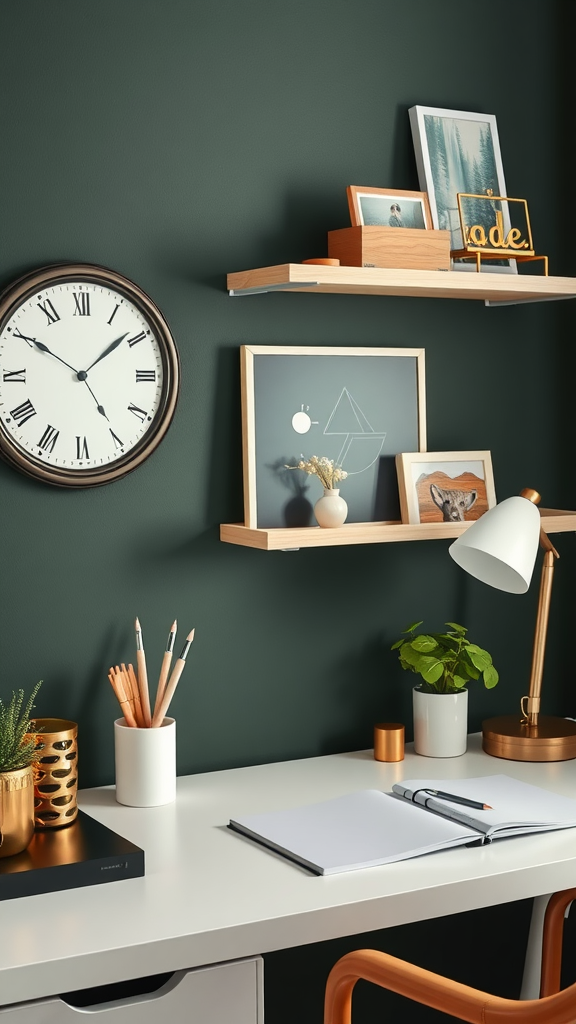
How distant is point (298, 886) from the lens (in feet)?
5.38

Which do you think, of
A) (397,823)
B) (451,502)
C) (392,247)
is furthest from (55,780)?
(392,247)

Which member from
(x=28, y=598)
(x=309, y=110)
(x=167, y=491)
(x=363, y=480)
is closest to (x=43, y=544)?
(x=28, y=598)

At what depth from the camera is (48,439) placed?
204 cm

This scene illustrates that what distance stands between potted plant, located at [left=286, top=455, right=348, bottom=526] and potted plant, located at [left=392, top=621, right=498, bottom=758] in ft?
1.05

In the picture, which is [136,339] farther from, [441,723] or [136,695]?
[441,723]

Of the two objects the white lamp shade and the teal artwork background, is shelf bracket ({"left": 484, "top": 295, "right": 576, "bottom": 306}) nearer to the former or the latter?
the teal artwork background

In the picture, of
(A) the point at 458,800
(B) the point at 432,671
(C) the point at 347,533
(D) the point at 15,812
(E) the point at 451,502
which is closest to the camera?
(D) the point at 15,812

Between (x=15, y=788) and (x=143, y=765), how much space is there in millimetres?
313

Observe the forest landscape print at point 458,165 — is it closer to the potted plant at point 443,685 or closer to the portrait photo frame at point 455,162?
the portrait photo frame at point 455,162

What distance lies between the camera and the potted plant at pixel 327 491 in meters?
2.20

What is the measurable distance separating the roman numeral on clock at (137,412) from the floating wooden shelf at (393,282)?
0.98 feet

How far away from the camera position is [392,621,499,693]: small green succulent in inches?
90.4

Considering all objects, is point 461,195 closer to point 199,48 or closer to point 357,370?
point 357,370

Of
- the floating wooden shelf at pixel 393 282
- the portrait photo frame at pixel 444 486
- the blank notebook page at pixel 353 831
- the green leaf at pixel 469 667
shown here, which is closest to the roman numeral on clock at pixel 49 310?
the floating wooden shelf at pixel 393 282
